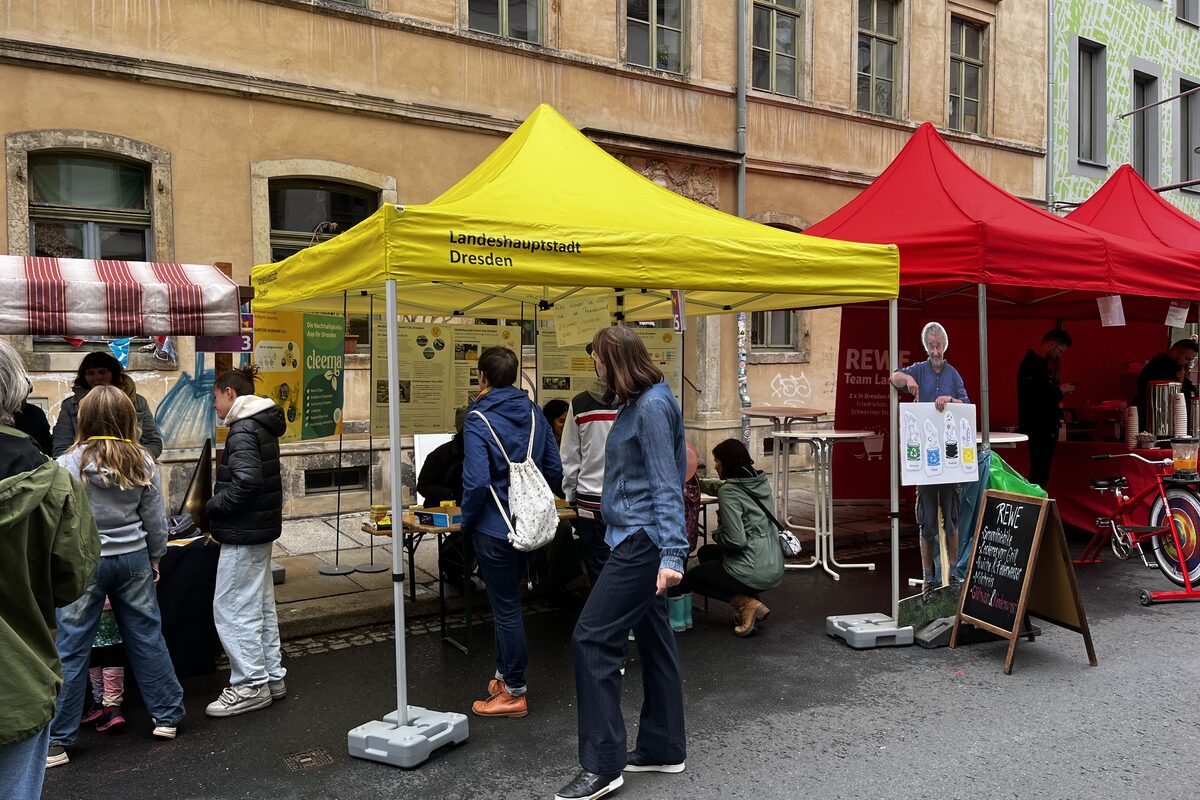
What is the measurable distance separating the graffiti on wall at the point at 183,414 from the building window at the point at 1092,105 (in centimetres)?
1611

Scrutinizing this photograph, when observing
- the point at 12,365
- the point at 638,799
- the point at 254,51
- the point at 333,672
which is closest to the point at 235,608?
the point at 333,672

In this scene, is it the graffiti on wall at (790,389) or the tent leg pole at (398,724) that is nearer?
the tent leg pole at (398,724)

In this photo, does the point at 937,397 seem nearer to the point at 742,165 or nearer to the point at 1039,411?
the point at 1039,411

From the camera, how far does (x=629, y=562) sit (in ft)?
11.9

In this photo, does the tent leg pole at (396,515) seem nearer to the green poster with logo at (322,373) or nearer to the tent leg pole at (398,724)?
the tent leg pole at (398,724)

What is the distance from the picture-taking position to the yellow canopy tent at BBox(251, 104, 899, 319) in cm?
440

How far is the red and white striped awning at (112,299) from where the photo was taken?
16.7ft

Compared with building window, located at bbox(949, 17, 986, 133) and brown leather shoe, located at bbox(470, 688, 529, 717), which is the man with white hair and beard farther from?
building window, located at bbox(949, 17, 986, 133)

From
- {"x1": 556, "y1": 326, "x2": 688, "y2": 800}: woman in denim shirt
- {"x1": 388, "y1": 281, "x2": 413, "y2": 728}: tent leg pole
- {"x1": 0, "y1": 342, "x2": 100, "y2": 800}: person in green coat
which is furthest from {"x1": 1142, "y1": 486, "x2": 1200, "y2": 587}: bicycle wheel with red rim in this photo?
{"x1": 0, "y1": 342, "x2": 100, "y2": 800}: person in green coat

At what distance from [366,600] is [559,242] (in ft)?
10.1

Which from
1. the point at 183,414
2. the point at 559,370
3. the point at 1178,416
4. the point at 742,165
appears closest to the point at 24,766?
the point at 559,370

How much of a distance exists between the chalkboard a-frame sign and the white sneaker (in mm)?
3981

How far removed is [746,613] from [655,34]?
28.9 ft

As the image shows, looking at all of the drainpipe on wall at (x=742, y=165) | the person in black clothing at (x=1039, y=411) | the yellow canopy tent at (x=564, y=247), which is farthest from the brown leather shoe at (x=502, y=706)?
the drainpipe on wall at (x=742, y=165)
